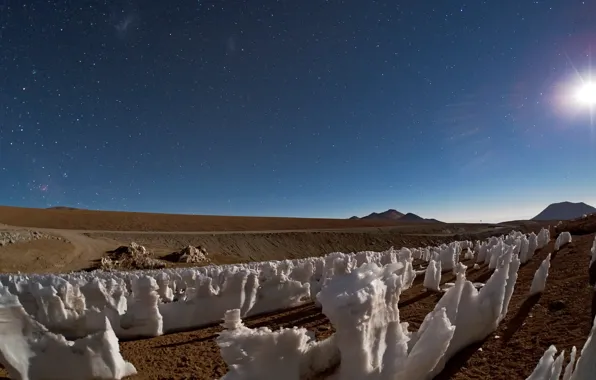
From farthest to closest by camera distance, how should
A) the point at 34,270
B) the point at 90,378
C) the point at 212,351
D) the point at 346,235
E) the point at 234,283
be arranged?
1. the point at 346,235
2. the point at 34,270
3. the point at 234,283
4. the point at 212,351
5. the point at 90,378

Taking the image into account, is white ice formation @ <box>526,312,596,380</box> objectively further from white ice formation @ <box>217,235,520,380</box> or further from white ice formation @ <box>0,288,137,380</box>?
white ice formation @ <box>0,288,137,380</box>

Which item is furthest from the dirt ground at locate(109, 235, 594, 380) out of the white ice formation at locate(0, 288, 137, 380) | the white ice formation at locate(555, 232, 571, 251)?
the white ice formation at locate(555, 232, 571, 251)

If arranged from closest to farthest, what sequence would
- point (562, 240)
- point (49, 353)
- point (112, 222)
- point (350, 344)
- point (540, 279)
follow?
point (350, 344) → point (49, 353) → point (540, 279) → point (562, 240) → point (112, 222)

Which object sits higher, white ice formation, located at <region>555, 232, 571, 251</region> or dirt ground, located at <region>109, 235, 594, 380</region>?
white ice formation, located at <region>555, 232, 571, 251</region>

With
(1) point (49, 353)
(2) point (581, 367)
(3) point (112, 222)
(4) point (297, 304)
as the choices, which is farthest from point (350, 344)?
(3) point (112, 222)

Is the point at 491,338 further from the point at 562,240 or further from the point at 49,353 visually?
the point at 562,240

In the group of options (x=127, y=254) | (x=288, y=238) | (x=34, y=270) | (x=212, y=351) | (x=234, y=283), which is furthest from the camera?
(x=288, y=238)

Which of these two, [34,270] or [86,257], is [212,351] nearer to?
[34,270]

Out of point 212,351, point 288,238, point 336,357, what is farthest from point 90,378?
point 288,238

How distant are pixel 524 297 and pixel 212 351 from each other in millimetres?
6723

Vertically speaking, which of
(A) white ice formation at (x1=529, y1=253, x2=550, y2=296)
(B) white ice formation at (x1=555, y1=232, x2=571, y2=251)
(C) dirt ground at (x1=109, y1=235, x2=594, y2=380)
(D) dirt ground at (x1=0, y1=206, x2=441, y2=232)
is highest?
(D) dirt ground at (x1=0, y1=206, x2=441, y2=232)

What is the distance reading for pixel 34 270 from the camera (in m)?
25.1

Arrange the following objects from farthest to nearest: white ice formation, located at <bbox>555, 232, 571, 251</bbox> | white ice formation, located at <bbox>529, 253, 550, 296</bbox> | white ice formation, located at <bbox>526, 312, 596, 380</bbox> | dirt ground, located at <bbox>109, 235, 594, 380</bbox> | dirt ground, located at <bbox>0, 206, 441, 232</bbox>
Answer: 1. dirt ground, located at <bbox>0, 206, 441, 232</bbox>
2. white ice formation, located at <bbox>555, 232, 571, 251</bbox>
3. white ice formation, located at <bbox>529, 253, 550, 296</bbox>
4. dirt ground, located at <bbox>109, 235, 594, 380</bbox>
5. white ice formation, located at <bbox>526, 312, 596, 380</bbox>

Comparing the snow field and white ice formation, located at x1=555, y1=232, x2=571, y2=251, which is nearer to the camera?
the snow field
